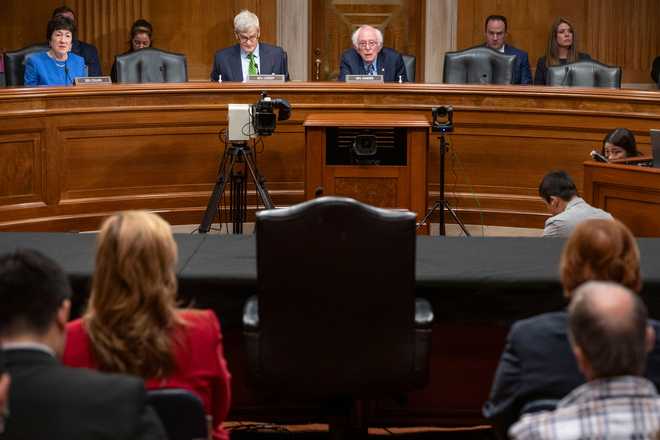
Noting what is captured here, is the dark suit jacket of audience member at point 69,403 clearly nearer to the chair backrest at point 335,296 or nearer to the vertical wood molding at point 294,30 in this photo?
the chair backrest at point 335,296

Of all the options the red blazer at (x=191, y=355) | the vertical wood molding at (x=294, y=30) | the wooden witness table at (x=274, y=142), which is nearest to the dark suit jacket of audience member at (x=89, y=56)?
the wooden witness table at (x=274, y=142)

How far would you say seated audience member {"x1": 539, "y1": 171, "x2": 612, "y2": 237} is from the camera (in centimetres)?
552

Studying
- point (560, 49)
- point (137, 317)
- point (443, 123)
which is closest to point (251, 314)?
point (137, 317)

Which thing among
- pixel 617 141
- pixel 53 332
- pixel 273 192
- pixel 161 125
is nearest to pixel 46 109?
pixel 161 125

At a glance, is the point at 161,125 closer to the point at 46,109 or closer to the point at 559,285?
the point at 46,109

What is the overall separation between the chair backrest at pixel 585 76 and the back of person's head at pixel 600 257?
20.3ft

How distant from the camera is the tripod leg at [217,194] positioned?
770cm

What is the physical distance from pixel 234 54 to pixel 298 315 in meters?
5.87

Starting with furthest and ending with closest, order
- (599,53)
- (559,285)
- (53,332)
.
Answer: (599,53), (559,285), (53,332)

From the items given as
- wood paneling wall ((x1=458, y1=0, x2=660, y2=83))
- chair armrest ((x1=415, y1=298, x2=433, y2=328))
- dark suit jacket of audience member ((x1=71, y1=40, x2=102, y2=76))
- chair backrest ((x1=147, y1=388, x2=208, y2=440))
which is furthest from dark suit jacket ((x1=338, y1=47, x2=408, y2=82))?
chair backrest ((x1=147, y1=388, x2=208, y2=440))

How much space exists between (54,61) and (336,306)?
227 inches

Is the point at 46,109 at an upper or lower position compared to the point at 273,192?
upper

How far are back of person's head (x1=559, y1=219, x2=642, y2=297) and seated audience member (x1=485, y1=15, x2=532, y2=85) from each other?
21.7 ft

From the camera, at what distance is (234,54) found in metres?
9.16
